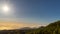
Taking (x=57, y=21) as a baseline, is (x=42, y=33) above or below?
below

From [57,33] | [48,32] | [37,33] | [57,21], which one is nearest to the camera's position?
[57,33]

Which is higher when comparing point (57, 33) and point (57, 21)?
point (57, 21)

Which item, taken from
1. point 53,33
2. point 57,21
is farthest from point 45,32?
point 57,21

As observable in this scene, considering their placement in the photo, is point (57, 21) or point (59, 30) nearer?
point (59, 30)

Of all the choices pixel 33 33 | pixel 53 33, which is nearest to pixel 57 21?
pixel 33 33

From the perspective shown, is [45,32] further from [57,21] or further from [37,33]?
[57,21]

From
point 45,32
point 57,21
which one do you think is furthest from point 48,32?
point 57,21

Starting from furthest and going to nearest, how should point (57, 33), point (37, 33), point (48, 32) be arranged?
point (37, 33) < point (48, 32) < point (57, 33)

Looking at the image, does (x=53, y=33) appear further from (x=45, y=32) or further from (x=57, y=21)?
(x=57, y=21)
